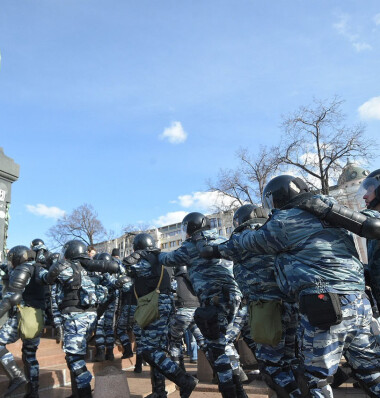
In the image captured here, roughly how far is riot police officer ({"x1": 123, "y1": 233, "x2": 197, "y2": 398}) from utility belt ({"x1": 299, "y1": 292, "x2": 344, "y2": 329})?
2253 mm

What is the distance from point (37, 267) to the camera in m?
5.36

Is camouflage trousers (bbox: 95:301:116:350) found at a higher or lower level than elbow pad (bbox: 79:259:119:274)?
lower

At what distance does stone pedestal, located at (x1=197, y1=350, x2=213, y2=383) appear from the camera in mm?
5375

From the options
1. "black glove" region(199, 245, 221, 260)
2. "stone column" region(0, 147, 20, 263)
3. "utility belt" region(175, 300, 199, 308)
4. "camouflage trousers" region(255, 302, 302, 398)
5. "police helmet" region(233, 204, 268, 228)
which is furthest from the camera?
"stone column" region(0, 147, 20, 263)

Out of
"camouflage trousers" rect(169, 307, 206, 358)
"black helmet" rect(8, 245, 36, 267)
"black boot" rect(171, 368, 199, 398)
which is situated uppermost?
"black helmet" rect(8, 245, 36, 267)

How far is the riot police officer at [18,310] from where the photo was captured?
183 inches

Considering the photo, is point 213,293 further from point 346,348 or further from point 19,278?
point 19,278

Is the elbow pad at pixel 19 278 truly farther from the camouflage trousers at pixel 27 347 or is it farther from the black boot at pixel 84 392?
the black boot at pixel 84 392

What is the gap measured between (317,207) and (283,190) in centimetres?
51

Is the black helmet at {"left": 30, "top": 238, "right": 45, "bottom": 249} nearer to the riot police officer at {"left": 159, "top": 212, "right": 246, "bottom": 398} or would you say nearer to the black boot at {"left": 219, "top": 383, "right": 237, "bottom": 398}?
the riot police officer at {"left": 159, "top": 212, "right": 246, "bottom": 398}

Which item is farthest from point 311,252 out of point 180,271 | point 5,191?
point 5,191

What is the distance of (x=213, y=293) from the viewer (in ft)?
14.0

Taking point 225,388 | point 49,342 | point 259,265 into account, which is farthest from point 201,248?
point 49,342

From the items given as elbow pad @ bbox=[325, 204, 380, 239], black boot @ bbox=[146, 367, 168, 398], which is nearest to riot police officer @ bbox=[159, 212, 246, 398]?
black boot @ bbox=[146, 367, 168, 398]
